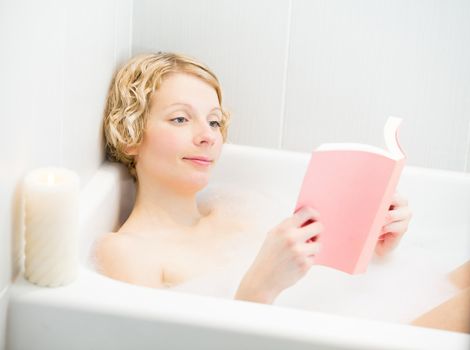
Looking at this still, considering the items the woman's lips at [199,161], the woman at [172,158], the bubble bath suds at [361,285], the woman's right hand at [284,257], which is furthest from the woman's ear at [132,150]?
the woman's right hand at [284,257]

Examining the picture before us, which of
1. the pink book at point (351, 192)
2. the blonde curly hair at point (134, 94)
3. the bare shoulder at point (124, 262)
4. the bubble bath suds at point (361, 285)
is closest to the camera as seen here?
the pink book at point (351, 192)

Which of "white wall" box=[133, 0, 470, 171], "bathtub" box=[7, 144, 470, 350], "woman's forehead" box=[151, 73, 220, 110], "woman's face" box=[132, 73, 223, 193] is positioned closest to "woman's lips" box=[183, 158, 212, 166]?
"woman's face" box=[132, 73, 223, 193]

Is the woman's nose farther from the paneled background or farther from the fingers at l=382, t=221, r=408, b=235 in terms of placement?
the fingers at l=382, t=221, r=408, b=235

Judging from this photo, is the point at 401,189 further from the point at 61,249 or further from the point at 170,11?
the point at 61,249

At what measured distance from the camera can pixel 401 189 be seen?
1.59 m

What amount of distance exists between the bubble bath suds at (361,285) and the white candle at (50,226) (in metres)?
0.32

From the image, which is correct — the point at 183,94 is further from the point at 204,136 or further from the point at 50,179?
the point at 50,179

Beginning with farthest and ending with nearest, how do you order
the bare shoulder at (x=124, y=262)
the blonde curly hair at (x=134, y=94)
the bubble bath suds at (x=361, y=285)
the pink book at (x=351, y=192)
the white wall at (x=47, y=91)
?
the blonde curly hair at (x=134, y=94) → the bubble bath suds at (x=361, y=285) → the bare shoulder at (x=124, y=262) → the pink book at (x=351, y=192) → the white wall at (x=47, y=91)

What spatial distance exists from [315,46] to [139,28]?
1.33 feet

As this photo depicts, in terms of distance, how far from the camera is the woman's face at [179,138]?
1406 millimetres

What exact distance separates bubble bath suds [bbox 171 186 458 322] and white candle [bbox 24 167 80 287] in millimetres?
319

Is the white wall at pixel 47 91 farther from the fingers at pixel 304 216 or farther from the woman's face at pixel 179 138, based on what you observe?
the fingers at pixel 304 216

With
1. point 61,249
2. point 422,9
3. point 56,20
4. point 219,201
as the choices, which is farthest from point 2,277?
point 422,9

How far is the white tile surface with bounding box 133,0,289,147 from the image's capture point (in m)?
1.66
